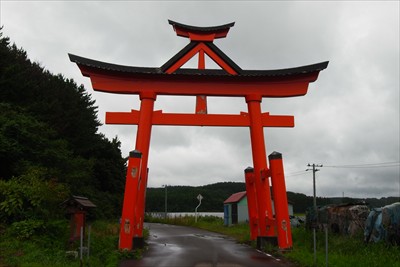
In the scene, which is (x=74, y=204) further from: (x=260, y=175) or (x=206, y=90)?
(x=260, y=175)

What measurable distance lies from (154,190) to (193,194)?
37.5ft

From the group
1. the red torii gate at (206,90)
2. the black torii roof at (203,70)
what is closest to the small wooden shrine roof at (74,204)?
the red torii gate at (206,90)

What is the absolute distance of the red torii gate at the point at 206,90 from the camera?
14664 millimetres

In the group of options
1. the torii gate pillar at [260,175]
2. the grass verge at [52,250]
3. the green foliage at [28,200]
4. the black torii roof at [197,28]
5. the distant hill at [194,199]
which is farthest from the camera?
the distant hill at [194,199]

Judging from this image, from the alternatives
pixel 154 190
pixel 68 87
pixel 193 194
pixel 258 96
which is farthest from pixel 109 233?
pixel 154 190

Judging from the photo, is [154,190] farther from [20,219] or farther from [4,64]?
[20,219]

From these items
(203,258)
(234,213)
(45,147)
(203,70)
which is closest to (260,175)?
(203,258)

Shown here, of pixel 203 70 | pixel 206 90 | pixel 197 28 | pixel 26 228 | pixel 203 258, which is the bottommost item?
pixel 203 258

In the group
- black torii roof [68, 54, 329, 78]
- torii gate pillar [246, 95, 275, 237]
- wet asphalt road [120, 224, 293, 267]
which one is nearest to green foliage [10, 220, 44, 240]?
wet asphalt road [120, 224, 293, 267]

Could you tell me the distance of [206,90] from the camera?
1552 centimetres

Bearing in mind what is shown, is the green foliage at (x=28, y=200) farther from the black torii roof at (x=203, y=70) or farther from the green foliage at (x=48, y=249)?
the black torii roof at (x=203, y=70)

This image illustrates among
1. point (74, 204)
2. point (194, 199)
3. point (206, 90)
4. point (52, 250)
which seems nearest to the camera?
point (52, 250)

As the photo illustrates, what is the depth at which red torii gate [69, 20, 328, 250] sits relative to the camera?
1466cm

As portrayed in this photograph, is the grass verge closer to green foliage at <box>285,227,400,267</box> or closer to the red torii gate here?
the red torii gate
